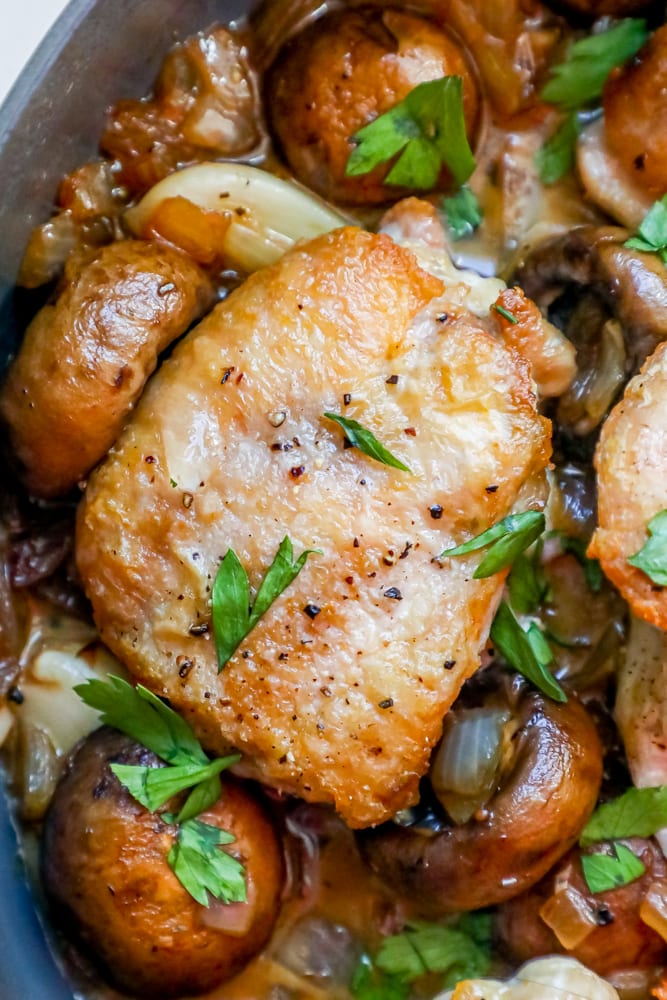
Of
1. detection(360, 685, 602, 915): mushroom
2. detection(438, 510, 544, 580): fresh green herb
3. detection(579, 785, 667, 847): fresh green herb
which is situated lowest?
detection(579, 785, 667, 847): fresh green herb

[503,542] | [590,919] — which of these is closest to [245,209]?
[503,542]

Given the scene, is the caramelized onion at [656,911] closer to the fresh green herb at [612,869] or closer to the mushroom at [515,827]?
the fresh green herb at [612,869]

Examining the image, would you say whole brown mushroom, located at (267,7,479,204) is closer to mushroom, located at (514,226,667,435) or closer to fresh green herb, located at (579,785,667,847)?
mushroom, located at (514,226,667,435)

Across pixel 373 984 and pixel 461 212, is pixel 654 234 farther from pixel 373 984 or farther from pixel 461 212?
pixel 373 984

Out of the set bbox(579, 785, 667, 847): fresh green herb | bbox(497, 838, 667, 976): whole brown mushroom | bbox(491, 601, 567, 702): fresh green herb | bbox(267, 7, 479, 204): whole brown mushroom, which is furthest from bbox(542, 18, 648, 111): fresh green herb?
bbox(497, 838, 667, 976): whole brown mushroom

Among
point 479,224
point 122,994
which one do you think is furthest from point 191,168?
point 122,994

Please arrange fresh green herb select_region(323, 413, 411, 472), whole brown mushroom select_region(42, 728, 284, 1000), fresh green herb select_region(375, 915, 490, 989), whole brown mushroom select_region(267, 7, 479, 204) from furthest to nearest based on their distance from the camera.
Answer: fresh green herb select_region(375, 915, 490, 989)
whole brown mushroom select_region(267, 7, 479, 204)
whole brown mushroom select_region(42, 728, 284, 1000)
fresh green herb select_region(323, 413, 411, 472)

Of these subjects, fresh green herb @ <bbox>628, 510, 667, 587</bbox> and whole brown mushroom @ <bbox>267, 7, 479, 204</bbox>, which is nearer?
fresh green herb @ <bbox>628, 510, 667, 587</bbox>
